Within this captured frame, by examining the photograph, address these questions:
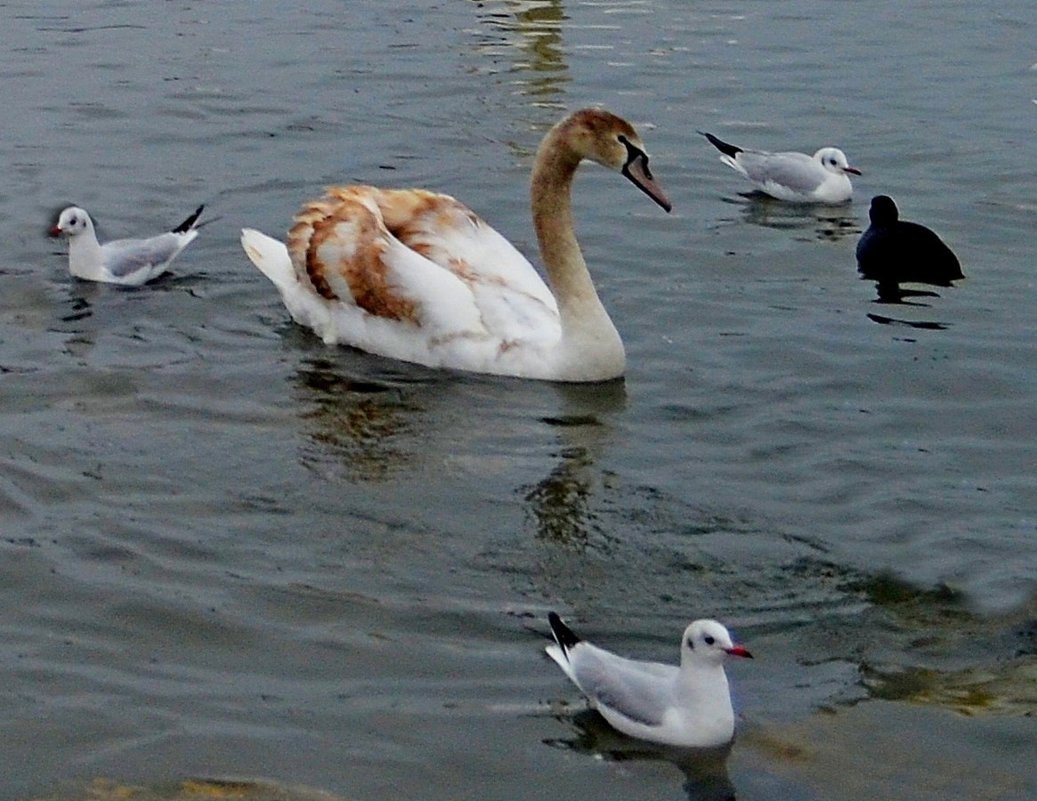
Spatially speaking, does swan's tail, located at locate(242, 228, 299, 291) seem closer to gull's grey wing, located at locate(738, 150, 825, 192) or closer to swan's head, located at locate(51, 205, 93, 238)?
swan's head, located at locate(51, 205, 93, 238)

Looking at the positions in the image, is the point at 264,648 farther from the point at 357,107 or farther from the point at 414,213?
the point at 357,107

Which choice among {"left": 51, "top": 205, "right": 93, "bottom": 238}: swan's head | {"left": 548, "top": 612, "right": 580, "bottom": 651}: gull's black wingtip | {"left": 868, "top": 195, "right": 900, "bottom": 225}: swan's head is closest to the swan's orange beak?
{"left": 868, "top": 195, "right": 900, "bottom": 225}: swan's head

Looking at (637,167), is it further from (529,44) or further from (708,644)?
(529,44)

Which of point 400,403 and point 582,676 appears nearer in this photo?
point 582,676

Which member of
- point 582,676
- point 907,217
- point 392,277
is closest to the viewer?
point 582,676

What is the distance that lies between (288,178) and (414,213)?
325cm

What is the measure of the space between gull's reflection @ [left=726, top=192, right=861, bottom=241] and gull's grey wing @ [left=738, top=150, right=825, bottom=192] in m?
0.15

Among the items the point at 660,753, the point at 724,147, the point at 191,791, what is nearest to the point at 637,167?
the point at 724,147

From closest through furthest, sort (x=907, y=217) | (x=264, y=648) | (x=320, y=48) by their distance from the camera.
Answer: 1. (x=264, y=648)
2. (x=907, y=217)
3. (x=320, y=48)

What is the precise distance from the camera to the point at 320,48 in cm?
1817

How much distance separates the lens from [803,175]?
1330cm

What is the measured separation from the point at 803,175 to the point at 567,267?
341cm

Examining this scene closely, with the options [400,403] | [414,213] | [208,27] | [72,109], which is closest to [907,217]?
[414,213]

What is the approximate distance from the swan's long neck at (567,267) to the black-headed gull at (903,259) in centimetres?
201
